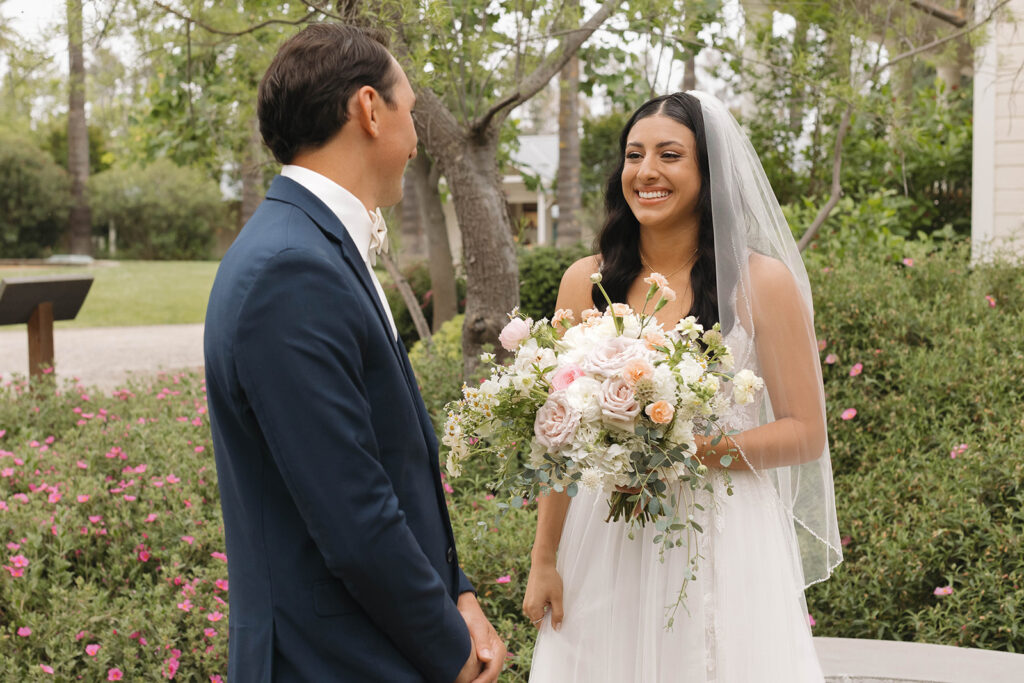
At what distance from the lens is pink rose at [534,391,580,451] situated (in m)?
2.06

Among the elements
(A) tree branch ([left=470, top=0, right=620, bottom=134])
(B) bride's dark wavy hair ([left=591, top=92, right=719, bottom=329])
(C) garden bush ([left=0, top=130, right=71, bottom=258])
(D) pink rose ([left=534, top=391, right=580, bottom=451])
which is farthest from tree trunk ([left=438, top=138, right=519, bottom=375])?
(C) garden bush ([left=0, top=130, right=71, bottom=258])

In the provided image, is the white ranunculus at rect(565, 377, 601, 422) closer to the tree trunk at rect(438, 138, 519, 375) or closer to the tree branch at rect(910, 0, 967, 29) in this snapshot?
the tree trunk at rect(438, 138, 519, 375)

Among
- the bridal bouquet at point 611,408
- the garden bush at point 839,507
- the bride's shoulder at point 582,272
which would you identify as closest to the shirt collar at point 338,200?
the bridal bouquet at point 611,408

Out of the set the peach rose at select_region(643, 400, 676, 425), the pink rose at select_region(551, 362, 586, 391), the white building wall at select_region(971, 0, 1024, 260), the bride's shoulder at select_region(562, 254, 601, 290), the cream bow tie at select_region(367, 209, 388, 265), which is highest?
the white building wall at select_region(971, 0, 1024, 260)

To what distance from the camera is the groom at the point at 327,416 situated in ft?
4.88

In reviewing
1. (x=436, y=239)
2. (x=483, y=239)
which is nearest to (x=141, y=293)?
(x=436, y=239)

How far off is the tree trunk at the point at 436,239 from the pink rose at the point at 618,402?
6.81 meters

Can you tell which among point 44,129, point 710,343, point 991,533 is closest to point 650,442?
point 710,343

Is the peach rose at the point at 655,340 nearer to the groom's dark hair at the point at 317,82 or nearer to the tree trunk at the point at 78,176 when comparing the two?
the groom's dark hair at the point at 317,82

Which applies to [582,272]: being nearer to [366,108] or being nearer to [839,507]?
[366,108]

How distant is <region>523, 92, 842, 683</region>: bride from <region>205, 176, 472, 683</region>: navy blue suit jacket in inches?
35.3

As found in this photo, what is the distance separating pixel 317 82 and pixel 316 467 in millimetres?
670

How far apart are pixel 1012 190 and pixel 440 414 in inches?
238

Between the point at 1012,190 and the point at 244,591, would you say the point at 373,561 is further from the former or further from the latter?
the point at 1012,190
